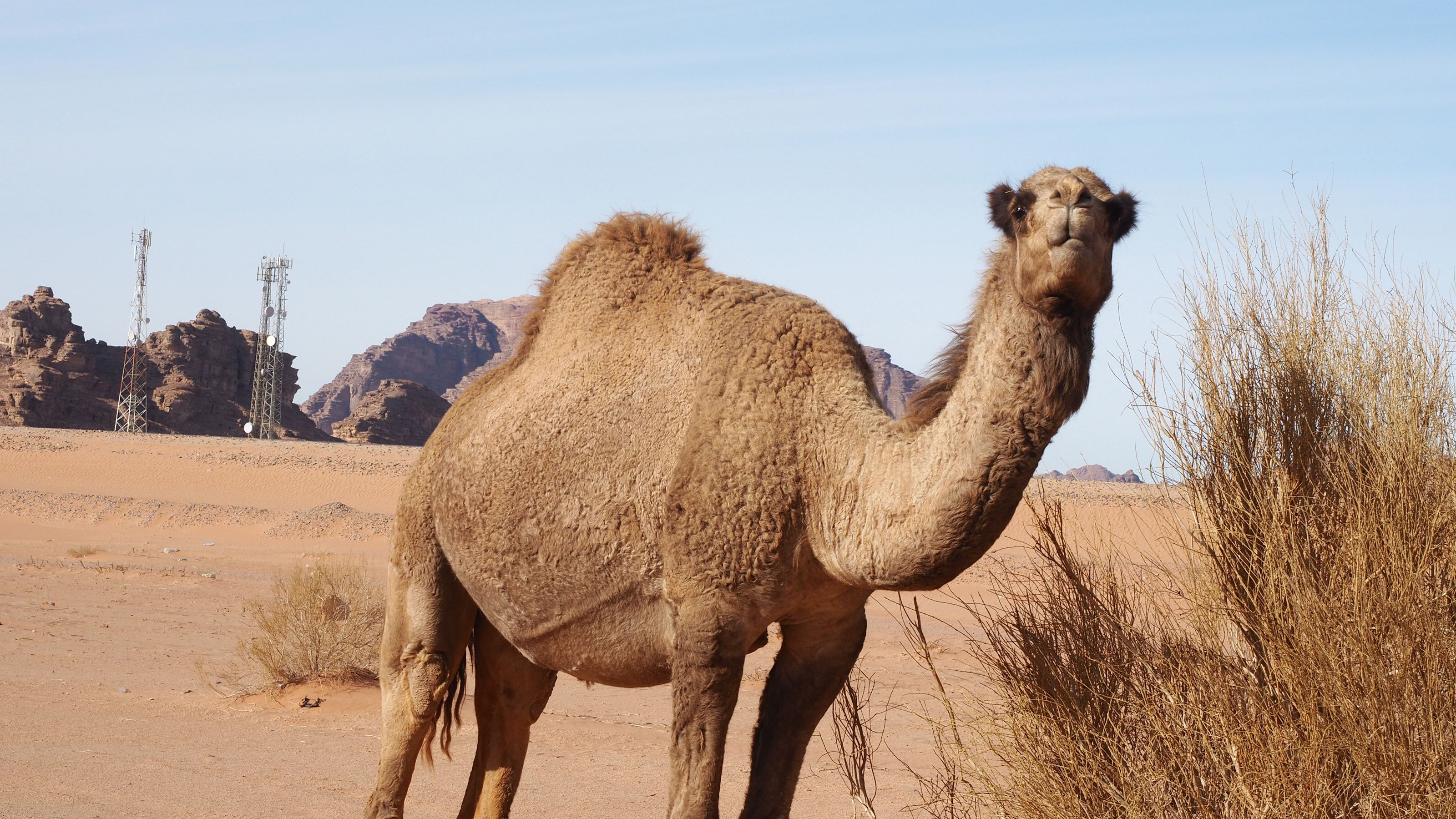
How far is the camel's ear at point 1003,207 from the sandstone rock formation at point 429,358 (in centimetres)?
12938

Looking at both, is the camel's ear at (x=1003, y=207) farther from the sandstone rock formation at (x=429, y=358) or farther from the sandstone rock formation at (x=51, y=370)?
the sandstone rock formation at (x=429, y=358)

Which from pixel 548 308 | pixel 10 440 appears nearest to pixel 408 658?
pixel 548 308

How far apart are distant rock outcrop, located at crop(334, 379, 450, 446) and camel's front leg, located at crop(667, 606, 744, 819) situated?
72.5 m

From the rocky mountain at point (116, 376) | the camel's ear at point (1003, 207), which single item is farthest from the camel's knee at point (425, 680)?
the rocky mountain at point (116, 376)

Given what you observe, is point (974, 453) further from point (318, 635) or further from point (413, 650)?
point (318, 635)

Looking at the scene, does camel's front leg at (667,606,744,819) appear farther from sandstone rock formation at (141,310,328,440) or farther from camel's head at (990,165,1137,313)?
sandstone rock formation at (141,310,328,440)

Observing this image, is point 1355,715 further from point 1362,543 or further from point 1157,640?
point 1157,640

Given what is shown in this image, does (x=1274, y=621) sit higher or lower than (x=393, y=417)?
lower

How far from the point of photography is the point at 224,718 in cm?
1108

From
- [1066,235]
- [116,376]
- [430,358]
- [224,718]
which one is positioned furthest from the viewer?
[430,358]

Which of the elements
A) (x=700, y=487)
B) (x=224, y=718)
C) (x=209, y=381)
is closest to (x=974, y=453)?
(x=700, y=487)

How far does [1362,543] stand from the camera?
4.34 metres

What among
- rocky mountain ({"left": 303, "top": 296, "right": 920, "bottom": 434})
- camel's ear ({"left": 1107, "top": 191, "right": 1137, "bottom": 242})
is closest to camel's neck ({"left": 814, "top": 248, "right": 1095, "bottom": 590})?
camel's ear ({"left": 1107, "top": 191, "right": 1137, "bottom": 242})

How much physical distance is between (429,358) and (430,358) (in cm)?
6
